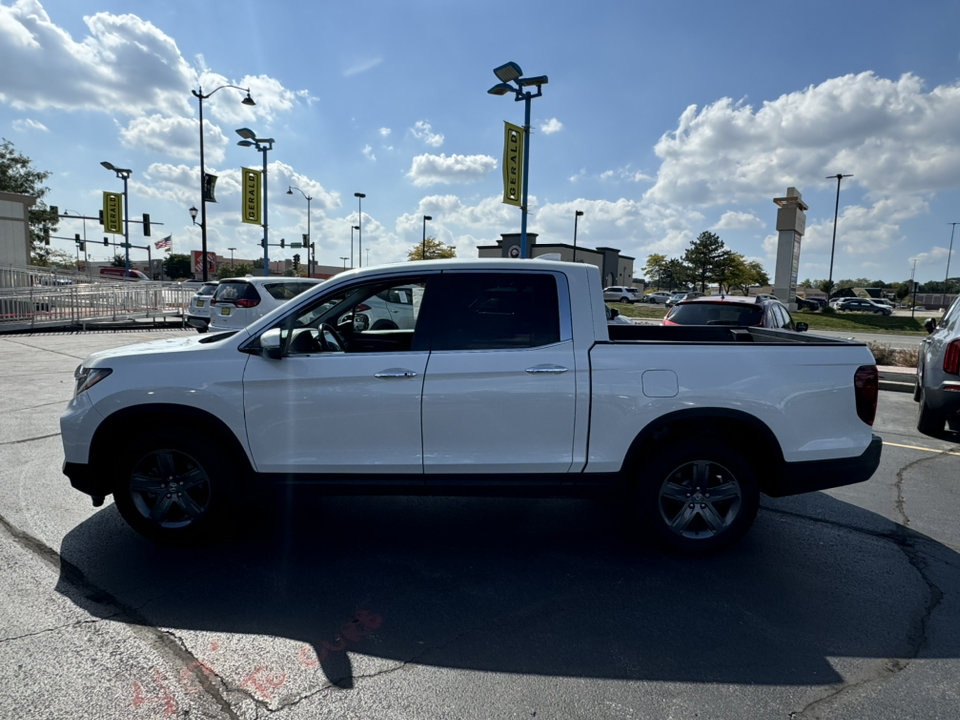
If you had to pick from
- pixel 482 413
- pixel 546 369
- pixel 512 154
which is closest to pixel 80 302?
pixel 512 154

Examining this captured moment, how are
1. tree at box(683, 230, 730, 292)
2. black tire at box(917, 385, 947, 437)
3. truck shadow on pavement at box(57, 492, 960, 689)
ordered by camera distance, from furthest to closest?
tree at box(683, 230, 730, 292)
black tire at box(917, 385, 947, 437)
truck shadow on pavement at box(57, 492, 960, 689)

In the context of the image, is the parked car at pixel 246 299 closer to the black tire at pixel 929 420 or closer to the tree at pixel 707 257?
the black tire at pixel 929 420

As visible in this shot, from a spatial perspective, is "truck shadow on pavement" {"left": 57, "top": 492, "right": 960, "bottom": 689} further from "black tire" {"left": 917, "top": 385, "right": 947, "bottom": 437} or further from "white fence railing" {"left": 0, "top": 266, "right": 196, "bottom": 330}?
"white fence railing" {"left": 0, "top": 266, "right": 196, "bottom": 330}

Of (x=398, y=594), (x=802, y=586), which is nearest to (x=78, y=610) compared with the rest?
(x=398, y=594)

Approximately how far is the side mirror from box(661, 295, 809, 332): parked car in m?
6.99

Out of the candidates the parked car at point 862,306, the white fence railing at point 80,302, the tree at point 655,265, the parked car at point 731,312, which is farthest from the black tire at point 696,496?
the tree at point 655,265

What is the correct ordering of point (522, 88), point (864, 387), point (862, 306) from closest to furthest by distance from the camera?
1. point (864, 387)
2. point (522, 88)
3. point (862, 306)

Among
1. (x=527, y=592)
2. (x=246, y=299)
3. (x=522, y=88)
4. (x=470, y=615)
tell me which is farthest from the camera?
(x=522, y=88)

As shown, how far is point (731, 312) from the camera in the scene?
9.52 meters

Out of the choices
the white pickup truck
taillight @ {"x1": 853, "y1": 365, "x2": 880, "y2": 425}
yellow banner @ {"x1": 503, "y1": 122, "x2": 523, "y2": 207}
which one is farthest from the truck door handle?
yellow banner @ {"x1": 503, "y1": 122, "x2": 523, "y2": 207}

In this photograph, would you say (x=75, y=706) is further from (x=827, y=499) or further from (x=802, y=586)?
(x=827, y=499)

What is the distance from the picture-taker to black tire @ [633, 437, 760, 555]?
3994 millimetres

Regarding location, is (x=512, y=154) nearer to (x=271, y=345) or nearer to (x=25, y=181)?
(x=271, y=345)

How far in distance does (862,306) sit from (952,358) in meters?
57.2
